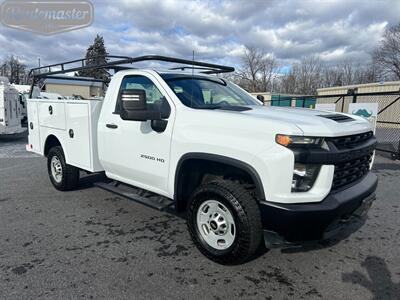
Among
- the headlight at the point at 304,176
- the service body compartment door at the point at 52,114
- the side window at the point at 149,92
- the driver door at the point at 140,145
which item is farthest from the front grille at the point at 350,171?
the service body compartment door at the point at 52,114

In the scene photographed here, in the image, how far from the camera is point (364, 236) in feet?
13.7

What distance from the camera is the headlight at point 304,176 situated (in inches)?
112

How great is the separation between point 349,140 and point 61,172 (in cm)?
471

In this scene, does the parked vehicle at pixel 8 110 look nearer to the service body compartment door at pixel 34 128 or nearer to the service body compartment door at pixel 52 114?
the service body compartment door at pixel 34 128

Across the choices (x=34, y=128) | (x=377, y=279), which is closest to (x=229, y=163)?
(x=377, y=279)

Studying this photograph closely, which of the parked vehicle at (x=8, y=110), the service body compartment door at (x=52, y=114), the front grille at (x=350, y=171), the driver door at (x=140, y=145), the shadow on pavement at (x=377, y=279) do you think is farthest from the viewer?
the parked vehicle at (x=8, y=110)

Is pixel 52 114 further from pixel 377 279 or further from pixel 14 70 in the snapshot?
pixel 14 70

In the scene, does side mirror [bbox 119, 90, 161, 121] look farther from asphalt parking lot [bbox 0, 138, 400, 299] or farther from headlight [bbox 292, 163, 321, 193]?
headlight [bbox 292, 163, 321, 193]

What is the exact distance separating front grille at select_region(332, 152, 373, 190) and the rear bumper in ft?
0.29

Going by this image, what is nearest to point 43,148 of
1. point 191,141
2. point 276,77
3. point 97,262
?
point 97,262

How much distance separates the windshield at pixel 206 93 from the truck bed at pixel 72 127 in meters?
1.45

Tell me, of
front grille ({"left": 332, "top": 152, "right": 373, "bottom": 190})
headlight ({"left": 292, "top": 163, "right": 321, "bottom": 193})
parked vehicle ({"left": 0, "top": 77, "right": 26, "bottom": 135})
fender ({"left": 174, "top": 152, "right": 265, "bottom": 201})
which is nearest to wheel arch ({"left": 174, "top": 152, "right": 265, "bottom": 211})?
fender ({"left": 174, "top": 152, "right": 265, "bottom": 201})

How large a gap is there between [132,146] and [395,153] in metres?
8.45

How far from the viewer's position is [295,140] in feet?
9.23
